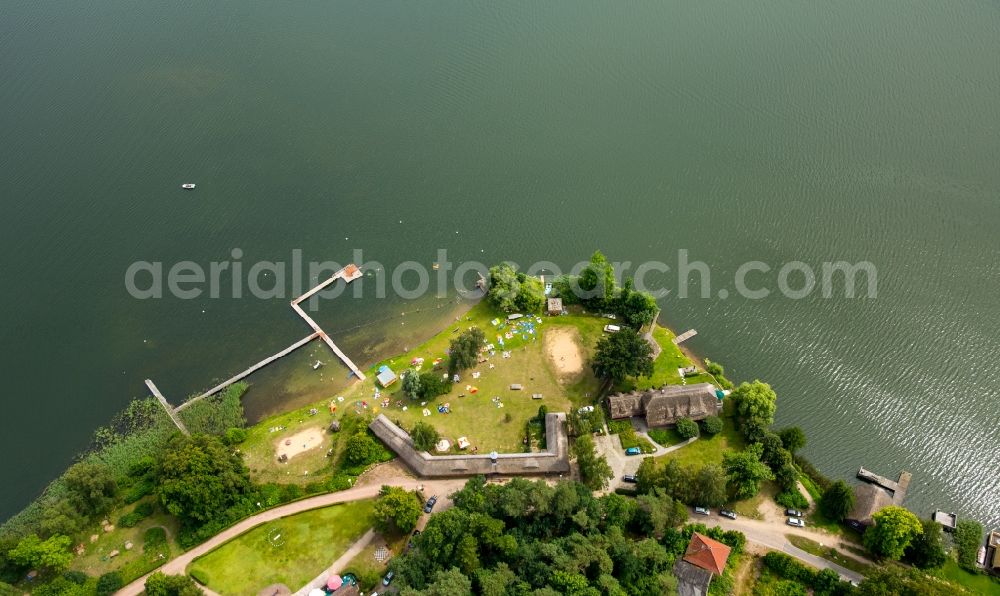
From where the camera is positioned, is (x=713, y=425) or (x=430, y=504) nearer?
(x=430, y=504)

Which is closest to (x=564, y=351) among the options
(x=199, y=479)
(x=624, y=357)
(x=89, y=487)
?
(x=624, y=357)

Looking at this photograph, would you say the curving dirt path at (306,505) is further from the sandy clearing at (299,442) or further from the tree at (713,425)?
the tree at (713,425)

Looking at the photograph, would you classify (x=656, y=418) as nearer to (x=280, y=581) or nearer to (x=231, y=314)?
(x=280, y=581)

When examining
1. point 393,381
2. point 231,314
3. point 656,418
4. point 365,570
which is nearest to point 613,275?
point 656,418

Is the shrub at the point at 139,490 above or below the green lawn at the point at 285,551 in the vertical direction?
above

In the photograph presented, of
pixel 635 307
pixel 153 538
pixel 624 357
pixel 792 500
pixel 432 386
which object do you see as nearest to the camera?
pixel 153 538

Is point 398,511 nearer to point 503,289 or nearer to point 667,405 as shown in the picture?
point 667,405

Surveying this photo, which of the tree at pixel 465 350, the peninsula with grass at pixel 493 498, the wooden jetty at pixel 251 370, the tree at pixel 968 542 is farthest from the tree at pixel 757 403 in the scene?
the wooden jetty at pixel 251 370
